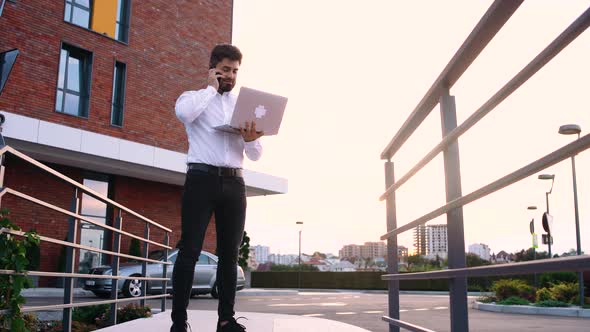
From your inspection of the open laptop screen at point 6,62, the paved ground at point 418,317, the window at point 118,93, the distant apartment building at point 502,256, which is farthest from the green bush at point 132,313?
the window at point 118,93

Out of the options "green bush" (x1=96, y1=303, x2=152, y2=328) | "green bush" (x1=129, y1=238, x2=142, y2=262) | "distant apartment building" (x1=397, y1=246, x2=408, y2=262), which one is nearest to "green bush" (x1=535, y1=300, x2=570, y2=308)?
"green bush" (x1=96, y1=303, x2=152, y2=328)

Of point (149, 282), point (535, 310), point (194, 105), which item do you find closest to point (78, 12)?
point (149, 282)

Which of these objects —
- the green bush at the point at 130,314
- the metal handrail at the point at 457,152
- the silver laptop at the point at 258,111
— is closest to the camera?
the metal handrail at the point at 457,152

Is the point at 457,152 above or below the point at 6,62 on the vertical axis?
below

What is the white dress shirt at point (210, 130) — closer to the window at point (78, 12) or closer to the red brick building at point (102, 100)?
the red brick building at point (102, 100)

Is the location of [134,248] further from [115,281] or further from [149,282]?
[115,281]

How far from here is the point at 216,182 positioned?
341 cm

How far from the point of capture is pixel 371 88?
478 cm

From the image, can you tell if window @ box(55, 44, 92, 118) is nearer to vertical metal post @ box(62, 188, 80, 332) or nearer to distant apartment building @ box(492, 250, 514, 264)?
vertical metal post @ box(62, 188, 80, 332)

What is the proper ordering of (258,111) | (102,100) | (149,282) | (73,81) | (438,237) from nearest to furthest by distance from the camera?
(438,237) < (258,111) < (149,282) < (73,81) < (102,100)

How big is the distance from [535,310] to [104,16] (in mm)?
15082

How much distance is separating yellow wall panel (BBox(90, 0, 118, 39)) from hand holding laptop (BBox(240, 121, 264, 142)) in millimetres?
16708

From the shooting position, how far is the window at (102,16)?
59.0 ft

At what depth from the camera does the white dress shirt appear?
3.39 metres
